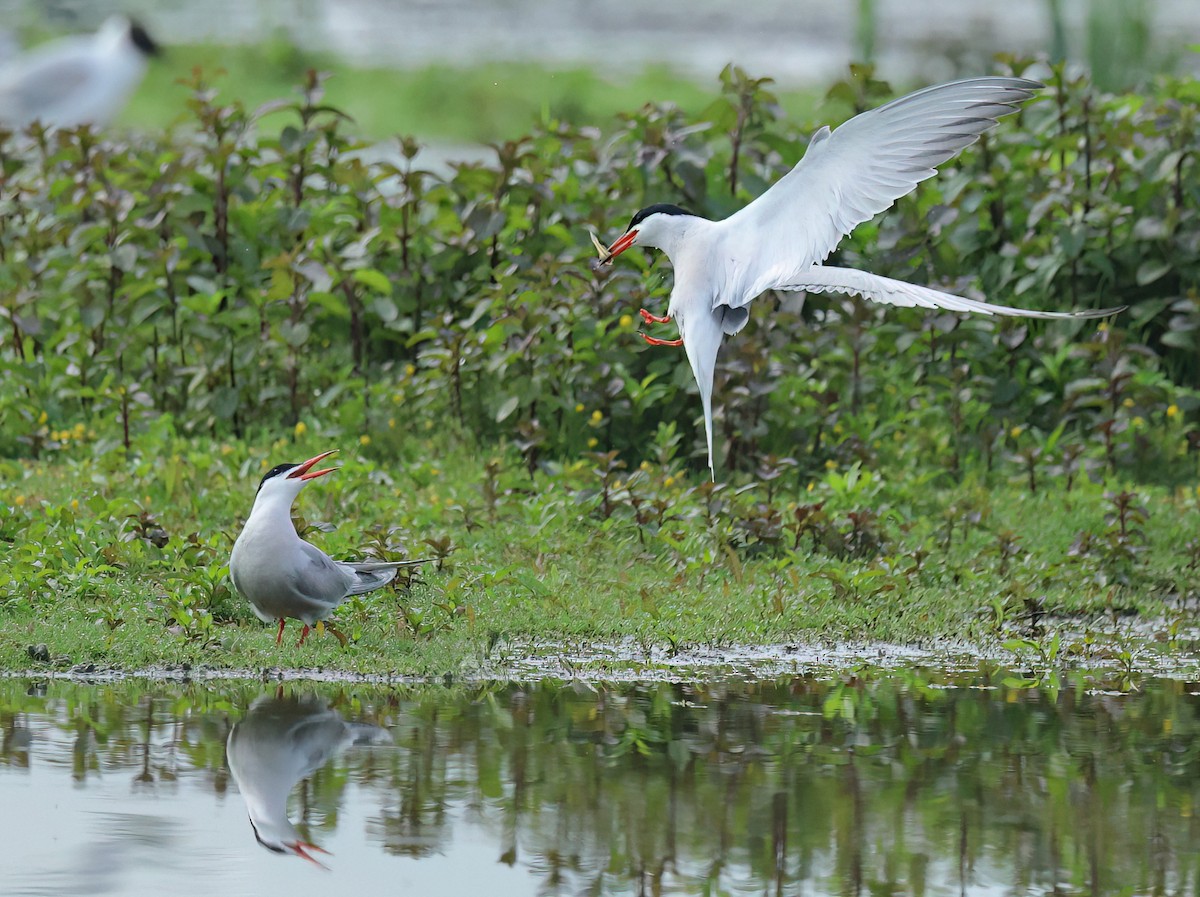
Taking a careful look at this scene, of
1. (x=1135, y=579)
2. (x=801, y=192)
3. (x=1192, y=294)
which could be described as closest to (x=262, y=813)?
(x=801, y=192)

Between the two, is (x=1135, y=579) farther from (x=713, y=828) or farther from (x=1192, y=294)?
(x=713, y=828)

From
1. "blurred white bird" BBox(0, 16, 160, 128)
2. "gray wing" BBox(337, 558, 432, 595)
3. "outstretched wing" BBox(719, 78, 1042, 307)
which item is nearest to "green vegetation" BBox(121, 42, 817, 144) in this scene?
"blurred white bird" BBox(0, 16, 160, 128)

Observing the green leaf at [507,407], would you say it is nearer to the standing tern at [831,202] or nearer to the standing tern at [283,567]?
the standing tern at [283,567]

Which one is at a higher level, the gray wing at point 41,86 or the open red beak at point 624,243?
the gray wing at point 41,86

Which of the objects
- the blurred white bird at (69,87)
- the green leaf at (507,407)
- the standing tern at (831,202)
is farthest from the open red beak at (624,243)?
the blurred white bird at (69,87)

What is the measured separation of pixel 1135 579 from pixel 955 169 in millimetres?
2898

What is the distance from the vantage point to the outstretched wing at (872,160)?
520 centimetres

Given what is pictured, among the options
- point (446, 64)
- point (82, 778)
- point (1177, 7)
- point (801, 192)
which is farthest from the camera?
point (1177, 7)

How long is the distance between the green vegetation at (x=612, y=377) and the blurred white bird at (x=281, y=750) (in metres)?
1.32

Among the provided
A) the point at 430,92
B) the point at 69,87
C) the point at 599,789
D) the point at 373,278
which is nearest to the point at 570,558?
the point at 373,278

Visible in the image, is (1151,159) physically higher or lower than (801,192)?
higher

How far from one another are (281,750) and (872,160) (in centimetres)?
222

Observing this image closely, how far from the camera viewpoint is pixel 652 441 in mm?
8664

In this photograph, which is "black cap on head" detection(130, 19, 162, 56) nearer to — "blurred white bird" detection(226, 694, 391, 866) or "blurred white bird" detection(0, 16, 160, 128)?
"blurred white bird" detection(0, 16, 160, 128)
